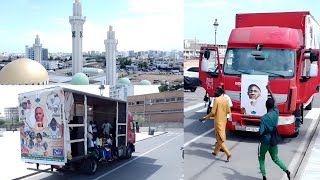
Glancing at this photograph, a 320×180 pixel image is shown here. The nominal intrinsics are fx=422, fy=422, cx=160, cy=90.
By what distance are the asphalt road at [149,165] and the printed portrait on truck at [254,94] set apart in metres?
0.90

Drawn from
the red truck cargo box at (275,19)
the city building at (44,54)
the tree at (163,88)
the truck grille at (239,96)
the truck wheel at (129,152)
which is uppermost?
the red truck cargo box at (275,19)

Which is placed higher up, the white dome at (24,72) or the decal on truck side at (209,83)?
the white dome at (24,72)

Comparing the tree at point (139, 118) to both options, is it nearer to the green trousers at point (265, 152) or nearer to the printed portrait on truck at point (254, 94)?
the green trousers at point (265, 152)

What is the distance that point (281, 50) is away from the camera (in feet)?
11.5

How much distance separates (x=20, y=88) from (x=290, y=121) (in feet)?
7.33

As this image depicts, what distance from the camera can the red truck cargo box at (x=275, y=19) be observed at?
3967mm

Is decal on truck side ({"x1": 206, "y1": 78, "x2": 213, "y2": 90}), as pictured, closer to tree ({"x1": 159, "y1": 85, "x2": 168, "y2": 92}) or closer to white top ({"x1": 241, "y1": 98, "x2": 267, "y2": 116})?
white top ({"x1": 241, "y1": 98, "x2": 267, "y2": 116})

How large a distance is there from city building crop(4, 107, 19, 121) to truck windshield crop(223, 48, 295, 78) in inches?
74.2

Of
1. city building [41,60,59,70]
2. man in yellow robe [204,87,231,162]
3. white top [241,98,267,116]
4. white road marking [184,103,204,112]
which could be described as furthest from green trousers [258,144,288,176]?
white road marking [184,103,204,112]

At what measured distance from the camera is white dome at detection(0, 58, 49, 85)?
2494 millimetres

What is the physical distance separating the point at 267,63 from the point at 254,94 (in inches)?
19.4

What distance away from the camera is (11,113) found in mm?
2293

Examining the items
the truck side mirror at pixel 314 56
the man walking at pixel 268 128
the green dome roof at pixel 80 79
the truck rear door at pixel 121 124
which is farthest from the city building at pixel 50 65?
the truck side mirror at pixel 314 56

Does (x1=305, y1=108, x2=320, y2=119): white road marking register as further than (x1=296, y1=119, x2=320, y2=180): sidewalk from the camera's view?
Yes
